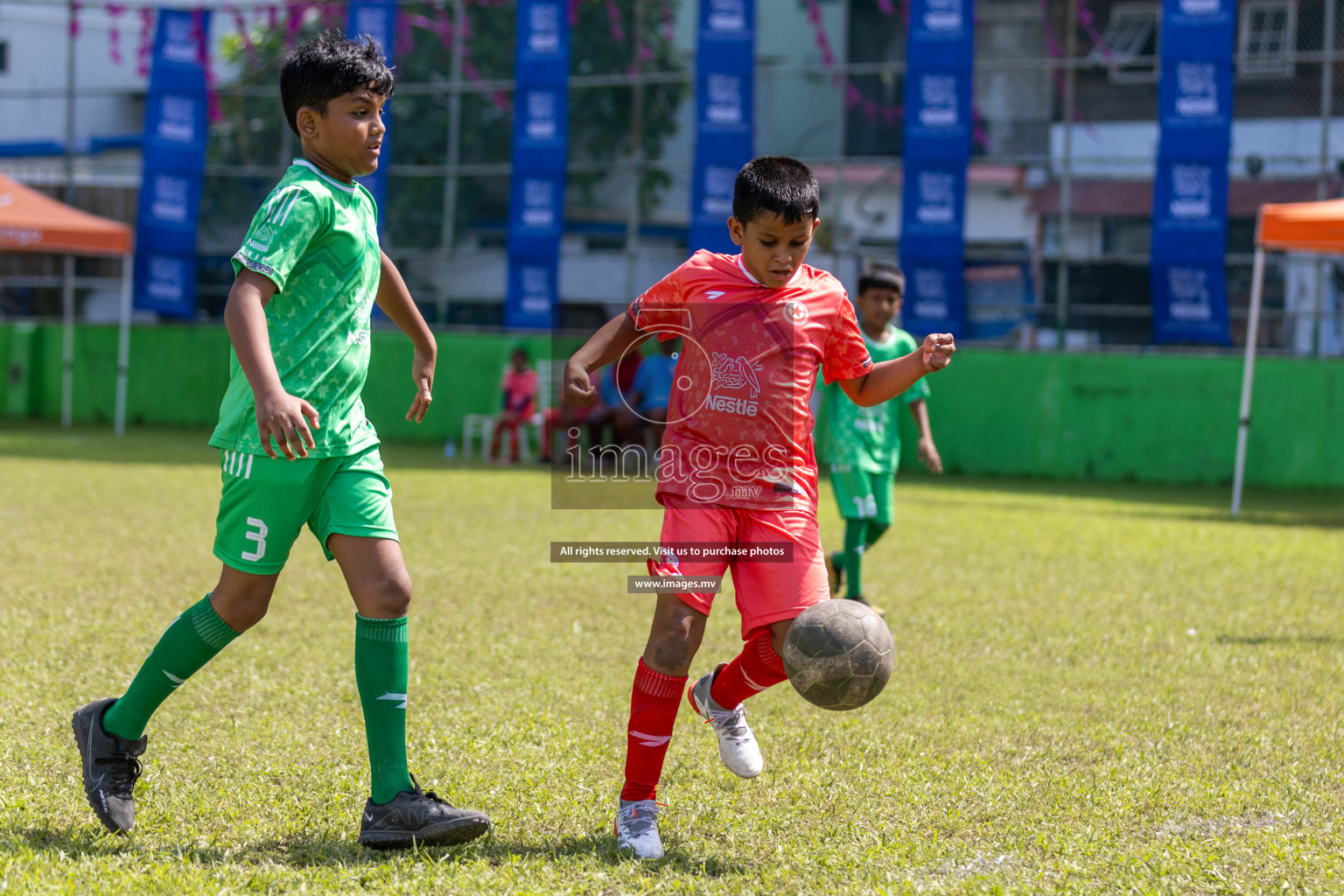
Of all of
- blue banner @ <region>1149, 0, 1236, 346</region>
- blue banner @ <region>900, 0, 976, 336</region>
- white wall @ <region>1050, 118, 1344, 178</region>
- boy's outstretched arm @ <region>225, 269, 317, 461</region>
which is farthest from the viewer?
white wall @ <region>1050, 118, 1344, 178</region>

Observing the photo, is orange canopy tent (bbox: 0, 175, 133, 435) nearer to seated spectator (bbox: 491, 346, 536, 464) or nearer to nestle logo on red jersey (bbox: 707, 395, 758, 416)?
seated spectator (bbox: 491, 346, 536, 464)

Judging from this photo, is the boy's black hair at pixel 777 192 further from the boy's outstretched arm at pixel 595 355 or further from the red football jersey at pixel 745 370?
the boy's outstretched arm at pixel 595 355

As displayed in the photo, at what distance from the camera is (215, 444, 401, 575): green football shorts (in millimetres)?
3379

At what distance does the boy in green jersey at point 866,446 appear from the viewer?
7000mm

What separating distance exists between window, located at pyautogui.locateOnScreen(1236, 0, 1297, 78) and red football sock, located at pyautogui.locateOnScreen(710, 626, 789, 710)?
59.7ft

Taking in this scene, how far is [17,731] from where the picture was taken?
4.35m

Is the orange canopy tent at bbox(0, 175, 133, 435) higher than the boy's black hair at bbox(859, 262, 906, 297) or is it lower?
higher

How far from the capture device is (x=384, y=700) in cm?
344

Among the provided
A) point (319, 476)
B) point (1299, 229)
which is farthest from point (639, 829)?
point (1299, 229)

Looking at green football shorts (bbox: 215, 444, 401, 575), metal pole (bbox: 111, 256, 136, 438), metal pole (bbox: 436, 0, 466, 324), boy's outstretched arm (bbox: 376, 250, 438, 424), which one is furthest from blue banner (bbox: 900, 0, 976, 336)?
green football shorts (bbox: 215, 444, 401, 575)

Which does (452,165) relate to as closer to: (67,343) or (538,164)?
(538,164)

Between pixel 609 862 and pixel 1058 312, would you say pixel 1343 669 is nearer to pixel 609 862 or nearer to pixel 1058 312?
pixel 609 862

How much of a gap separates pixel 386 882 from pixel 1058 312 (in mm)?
15607

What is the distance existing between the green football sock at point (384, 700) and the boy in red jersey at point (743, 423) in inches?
22.8
